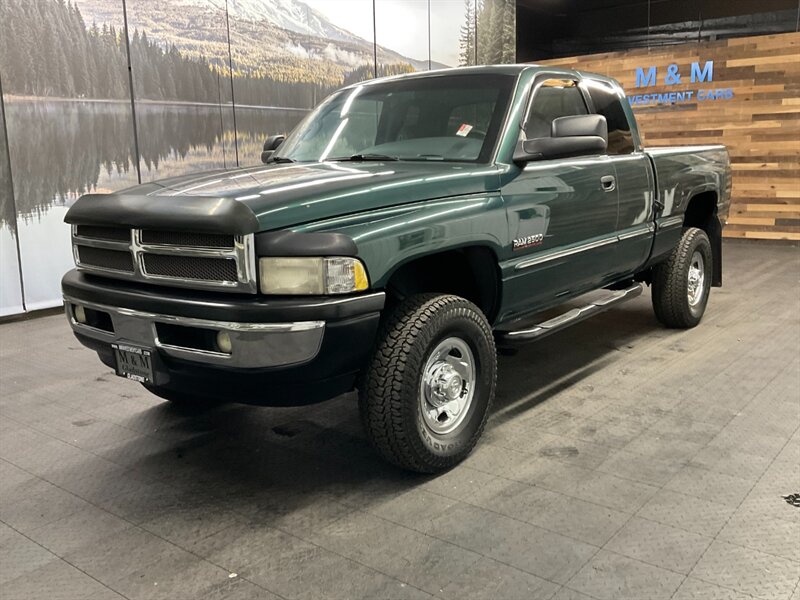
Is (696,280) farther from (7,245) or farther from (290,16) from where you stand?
(290,16)

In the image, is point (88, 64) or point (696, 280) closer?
point (696, 280)

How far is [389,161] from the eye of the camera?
139 inches

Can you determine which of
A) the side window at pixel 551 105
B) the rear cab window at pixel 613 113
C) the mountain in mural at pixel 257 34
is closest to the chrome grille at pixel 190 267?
the side window at pixel 551 105

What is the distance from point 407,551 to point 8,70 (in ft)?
19.9

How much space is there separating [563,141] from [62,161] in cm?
545

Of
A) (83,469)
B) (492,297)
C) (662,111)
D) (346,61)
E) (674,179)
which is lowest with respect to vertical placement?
(83,469)

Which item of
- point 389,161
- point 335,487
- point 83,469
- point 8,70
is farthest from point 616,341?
point 8,70

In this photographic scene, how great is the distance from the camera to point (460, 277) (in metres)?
3.45

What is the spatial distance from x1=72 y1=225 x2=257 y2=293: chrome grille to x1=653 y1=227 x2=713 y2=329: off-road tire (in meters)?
3.77

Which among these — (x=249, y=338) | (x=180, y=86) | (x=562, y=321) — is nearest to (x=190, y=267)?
(x=249, y=338)

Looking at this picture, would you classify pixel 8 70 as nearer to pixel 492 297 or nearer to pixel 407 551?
pixel 492 297

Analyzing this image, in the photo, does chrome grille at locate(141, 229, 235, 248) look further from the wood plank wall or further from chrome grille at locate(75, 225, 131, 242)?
the wood plank wall

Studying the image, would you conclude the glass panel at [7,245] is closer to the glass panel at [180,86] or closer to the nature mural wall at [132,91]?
the nature mural wall at [132,91]

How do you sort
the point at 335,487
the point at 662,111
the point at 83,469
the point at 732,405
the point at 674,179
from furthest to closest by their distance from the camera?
the point at 662,111
the point at 674,179
the point at 732,405
the point at 83,469
the point at 335,487
